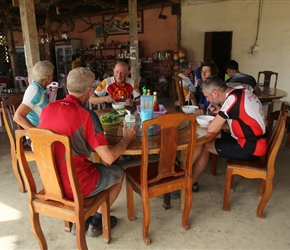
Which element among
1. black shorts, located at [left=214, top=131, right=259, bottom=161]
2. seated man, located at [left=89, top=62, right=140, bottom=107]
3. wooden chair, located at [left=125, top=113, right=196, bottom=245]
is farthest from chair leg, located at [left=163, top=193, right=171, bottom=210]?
seated man, located at [left=89, top=62, right=140, bottom=107]

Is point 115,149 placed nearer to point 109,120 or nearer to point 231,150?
point 109,120

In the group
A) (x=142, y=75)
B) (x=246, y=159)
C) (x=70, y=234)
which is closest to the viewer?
(x=70, y=234)

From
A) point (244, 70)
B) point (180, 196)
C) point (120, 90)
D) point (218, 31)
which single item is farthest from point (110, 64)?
point (180, 196)

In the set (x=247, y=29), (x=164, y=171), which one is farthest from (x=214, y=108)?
(x=247, y=29)

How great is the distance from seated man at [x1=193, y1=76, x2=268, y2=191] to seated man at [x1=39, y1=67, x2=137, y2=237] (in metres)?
0.86

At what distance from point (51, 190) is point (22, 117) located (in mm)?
981

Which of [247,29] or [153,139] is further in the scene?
[247,29]

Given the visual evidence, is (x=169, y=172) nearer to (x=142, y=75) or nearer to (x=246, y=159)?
(x=246, y=159)

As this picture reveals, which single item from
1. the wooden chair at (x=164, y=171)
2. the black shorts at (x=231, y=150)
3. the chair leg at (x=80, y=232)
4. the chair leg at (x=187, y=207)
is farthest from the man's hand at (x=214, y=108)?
the chair leg at (x=80, y=232)

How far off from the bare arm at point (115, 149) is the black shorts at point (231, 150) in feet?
3.22

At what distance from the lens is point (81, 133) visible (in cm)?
170

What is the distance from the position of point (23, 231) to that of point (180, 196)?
1.45m

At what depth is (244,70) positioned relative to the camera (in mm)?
7035

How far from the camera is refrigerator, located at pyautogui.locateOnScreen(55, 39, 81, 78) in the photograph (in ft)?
33.9
